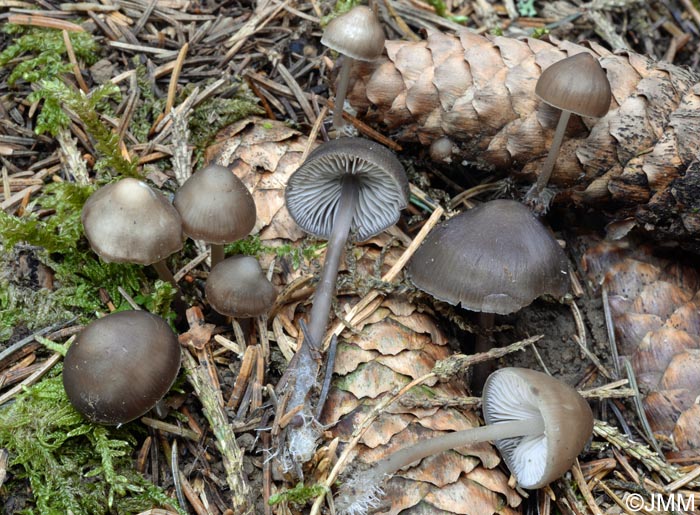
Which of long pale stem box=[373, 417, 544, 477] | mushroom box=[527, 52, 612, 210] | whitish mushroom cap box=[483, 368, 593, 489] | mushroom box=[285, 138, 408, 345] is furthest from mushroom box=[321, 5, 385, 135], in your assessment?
long pale stem box=[373, 417, 544, 477]

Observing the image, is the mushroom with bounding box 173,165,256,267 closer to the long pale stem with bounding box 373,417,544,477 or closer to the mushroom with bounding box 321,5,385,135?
the mushroom with bounding box 321,5,385,135

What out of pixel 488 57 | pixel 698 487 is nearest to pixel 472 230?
pixel 488 57

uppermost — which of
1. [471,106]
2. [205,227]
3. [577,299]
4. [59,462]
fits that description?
[471,106]

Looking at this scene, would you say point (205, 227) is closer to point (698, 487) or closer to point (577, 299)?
point (577, 299)

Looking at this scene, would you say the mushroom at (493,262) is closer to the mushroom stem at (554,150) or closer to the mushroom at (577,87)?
the mushroom stem at (554,150)

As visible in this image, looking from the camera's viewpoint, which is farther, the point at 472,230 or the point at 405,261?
the point at 405,261

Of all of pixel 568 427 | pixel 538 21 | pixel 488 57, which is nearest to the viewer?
pixel 568 427

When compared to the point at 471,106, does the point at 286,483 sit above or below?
below
